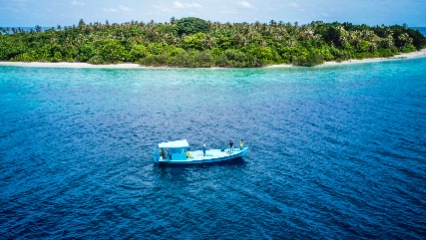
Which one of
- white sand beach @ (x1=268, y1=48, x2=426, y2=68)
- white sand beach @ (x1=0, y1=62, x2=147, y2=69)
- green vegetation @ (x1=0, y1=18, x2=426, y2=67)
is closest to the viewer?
white sand beach @ (x1=0, y1=62, x2=147, y2=69)

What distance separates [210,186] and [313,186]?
12016 mm

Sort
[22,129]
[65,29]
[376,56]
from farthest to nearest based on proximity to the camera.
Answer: [65,29], [376,56], [22,129]

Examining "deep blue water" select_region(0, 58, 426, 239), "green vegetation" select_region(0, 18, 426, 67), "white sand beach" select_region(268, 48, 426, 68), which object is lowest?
"deep blue water" select_region(0, 58, 426, 239)

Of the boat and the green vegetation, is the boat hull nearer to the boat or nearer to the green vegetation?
the boat

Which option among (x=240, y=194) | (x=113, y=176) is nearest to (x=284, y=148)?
(x=240, y=194)

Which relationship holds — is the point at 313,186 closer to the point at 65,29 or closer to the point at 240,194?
the point at 240,194

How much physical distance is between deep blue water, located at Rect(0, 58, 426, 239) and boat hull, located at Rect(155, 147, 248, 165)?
1.00 metres

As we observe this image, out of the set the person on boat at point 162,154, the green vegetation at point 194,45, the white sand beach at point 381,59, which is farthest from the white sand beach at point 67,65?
the person on boat at point 162,154

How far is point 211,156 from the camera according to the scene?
167 ft

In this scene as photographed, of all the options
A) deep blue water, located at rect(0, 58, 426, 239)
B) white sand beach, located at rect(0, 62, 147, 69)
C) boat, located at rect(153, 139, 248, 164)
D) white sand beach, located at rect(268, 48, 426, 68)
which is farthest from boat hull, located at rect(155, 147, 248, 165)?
Result: white sand beach, located at rect(0, 62, 147, 69)

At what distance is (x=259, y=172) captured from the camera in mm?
46812

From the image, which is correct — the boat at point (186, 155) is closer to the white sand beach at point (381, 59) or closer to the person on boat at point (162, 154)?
the person on boat at point (162, 154)

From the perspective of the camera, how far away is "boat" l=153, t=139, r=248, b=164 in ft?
164

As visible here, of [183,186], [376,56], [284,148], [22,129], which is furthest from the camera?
[376,56]
